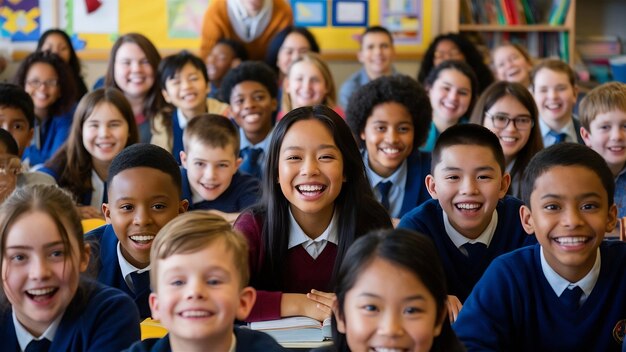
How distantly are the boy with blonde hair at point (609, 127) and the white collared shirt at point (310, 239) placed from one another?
1.37 metres

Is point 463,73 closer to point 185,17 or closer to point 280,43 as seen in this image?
point 280,43

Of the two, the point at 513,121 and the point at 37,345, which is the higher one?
the point at 513,121

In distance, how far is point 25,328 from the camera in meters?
1.97

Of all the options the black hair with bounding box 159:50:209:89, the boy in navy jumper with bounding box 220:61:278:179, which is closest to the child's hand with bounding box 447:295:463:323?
the boy in navy jumper with bounding box 220:61:278:179

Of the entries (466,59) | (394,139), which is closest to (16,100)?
(394,139)

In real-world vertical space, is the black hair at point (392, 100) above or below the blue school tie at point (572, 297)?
above

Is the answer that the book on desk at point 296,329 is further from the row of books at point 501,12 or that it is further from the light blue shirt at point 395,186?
the row of books at point 501,12

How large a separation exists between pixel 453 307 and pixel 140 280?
2.71ft

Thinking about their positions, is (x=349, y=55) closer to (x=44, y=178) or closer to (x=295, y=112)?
(x=44, y=178)

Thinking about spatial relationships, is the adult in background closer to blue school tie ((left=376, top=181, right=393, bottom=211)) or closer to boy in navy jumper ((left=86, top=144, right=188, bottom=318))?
blue school tie ((left=376, top=181, right=393, bottom=211))

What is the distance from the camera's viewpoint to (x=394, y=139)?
331 cm

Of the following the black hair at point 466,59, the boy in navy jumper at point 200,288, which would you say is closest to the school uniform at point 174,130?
the black hair at point 466,59

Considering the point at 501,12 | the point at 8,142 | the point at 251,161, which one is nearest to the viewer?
the point at 8,142

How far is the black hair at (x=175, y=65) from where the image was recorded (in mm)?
4562
